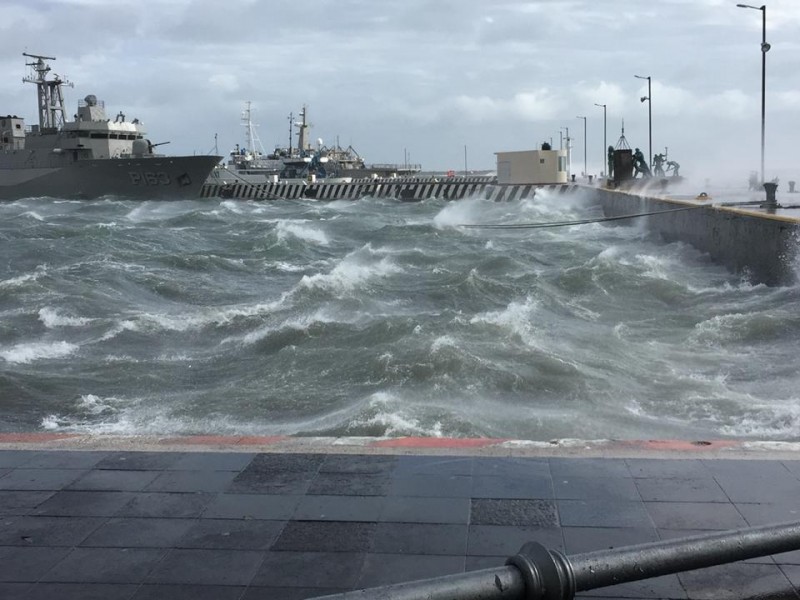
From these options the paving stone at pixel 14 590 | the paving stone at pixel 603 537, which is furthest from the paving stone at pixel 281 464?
the paving stone at pixel 603 537

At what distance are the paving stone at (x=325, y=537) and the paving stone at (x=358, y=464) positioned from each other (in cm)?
75

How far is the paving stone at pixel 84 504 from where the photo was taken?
14.8 feet

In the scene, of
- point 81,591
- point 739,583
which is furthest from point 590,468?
point 81,591

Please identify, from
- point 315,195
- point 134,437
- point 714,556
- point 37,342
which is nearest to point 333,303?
point 37,342

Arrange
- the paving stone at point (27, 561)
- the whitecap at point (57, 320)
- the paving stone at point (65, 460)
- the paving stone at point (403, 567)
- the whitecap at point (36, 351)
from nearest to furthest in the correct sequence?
the paving stone at point (403, 567), the paving stone at point (27, 561), the paving stone at point (65, 460), the whitecap at point (36, 351), the whitecap at point (57, 320)

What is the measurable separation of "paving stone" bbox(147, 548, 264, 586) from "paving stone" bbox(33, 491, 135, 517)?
2.40ft

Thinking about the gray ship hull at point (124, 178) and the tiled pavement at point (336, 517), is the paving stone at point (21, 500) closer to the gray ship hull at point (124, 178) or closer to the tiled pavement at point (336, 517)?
the tiled pavement at point (336, 517)

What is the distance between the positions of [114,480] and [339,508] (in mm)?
1410

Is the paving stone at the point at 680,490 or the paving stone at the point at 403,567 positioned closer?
the paving stone at the point at 403,567

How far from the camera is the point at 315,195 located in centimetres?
6325

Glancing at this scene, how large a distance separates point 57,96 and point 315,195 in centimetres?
2031

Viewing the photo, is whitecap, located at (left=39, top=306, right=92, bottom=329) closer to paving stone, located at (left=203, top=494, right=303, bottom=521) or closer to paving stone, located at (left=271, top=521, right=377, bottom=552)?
paving stone, located at (left=203, top=494, right=303, bottom=521)

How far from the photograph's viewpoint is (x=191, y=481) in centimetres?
493

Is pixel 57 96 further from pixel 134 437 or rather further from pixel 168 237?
pixel 134 437
